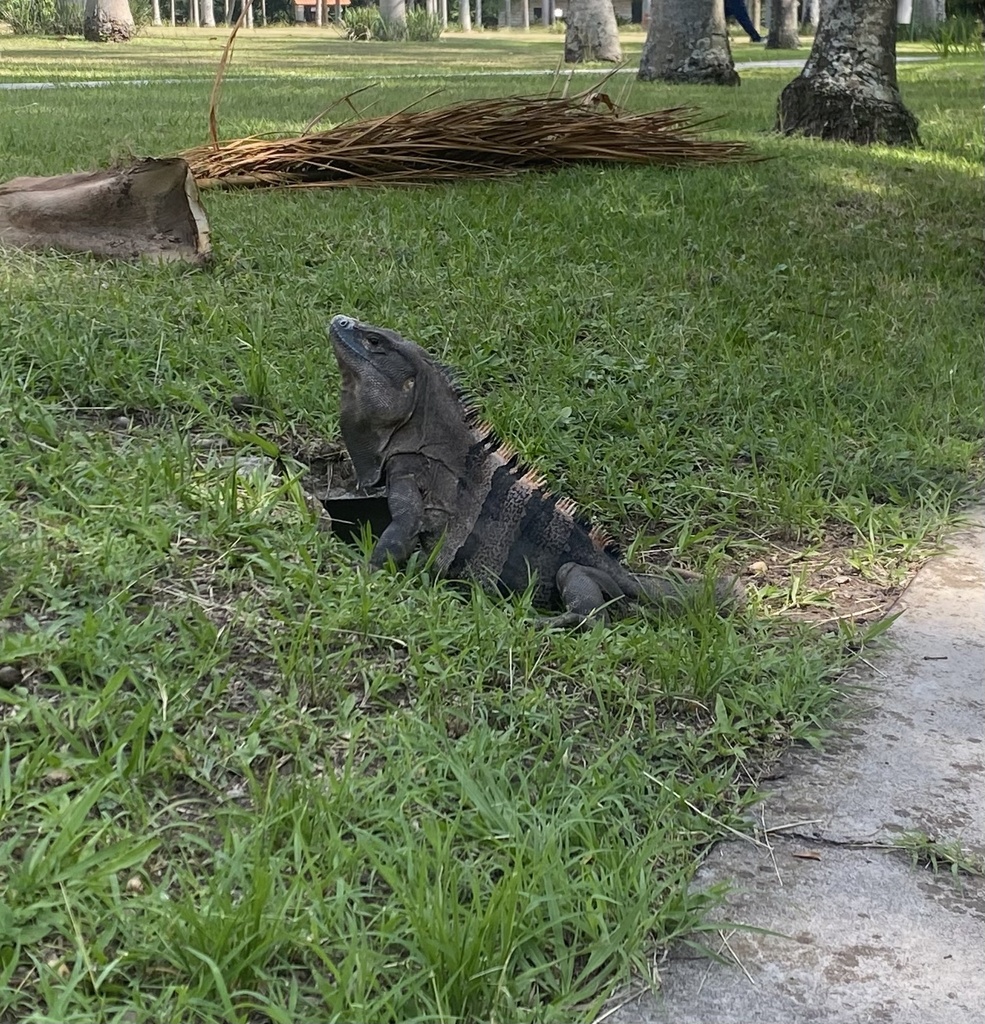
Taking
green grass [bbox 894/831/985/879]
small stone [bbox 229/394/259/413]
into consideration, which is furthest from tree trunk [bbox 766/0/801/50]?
green grass [bbox 894/831/985/879]

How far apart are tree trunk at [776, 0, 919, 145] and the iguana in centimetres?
659

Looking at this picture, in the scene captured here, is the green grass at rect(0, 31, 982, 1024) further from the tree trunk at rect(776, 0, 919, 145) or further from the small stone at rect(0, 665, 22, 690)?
the tree trunk at rect(776, 0, 919, 145)

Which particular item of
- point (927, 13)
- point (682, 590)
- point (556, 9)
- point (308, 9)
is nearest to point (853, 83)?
point (682, 590)

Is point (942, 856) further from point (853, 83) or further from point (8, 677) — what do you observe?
point (853, 83)

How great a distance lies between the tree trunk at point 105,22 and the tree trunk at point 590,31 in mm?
9786

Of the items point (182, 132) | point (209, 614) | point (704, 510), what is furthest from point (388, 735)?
point (182, 132)

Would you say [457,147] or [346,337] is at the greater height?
[457,147]

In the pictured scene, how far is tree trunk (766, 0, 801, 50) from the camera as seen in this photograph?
1030 inches

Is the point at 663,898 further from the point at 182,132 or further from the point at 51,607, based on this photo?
the point at 182,132

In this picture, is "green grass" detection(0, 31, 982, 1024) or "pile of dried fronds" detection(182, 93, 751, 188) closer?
"green grass" detection(0, 31, 982, 1024)

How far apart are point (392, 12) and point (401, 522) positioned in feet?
99.3

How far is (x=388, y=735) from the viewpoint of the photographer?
8.23ft

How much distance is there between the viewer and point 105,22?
78.4 feet

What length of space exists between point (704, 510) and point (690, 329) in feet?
4.58
